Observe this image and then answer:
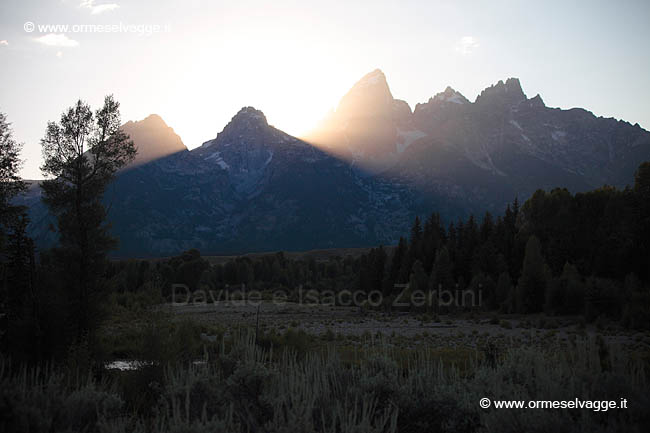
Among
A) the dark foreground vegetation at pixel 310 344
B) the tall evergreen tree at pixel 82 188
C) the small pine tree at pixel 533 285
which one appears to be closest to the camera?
the dark foreground vegetation at pixel 310 344

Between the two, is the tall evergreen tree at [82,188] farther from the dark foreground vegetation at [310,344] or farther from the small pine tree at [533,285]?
the small pine tree at [533,285]

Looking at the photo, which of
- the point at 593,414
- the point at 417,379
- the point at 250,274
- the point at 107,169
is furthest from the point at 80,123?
the point at 250,274

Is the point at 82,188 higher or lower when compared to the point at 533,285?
higher

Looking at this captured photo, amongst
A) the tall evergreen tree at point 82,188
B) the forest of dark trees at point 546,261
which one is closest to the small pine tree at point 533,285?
the forest of dark trees at point 546,261

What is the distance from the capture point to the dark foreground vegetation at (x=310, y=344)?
7.13 meters

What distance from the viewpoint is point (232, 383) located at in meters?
8.09

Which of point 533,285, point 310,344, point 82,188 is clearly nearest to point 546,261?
point 533,285

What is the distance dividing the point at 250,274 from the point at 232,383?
282 feet

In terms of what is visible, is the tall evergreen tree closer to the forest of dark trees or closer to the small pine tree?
the forest of dark trees

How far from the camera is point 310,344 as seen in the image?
846 inches

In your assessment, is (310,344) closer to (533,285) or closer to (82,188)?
(82,188)

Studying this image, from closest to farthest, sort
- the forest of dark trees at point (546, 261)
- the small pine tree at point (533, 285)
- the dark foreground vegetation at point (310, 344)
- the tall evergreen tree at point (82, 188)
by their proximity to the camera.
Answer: the dark foreground vegetation at point (310, 344) < the tall evergreen tree at point (82, 188) < the forest of dark trees at point (546, 261) < the small pine tree at point (533, 285)

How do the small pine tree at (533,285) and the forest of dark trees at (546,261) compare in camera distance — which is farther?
the small pine tree at (533,285)

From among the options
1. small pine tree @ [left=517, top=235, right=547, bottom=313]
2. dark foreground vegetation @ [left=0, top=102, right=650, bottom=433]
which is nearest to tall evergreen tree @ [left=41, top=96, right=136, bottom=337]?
dark foreground vegetation @ [left=0, top=102, right=650, bottom=433]
